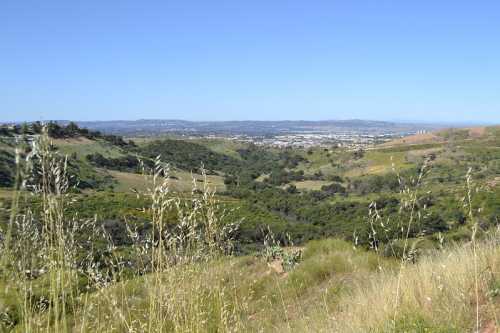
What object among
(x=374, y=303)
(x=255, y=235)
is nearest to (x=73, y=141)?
(x=255, y=235)

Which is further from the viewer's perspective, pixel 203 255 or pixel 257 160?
pixel 257 160

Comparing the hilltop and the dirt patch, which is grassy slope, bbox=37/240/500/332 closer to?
the hilltop

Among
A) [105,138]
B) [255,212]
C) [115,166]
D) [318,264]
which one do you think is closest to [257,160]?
[105,138]

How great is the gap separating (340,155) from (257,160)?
30.0 m

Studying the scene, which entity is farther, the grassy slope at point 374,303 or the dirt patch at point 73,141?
the dirt patch at point 73,141

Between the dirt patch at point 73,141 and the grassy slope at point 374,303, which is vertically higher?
the grassy slope at point 374,303

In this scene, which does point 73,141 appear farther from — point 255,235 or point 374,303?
point 374,303

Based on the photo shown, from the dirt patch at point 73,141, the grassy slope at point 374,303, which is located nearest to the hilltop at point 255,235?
the grassy slope at point 374,303

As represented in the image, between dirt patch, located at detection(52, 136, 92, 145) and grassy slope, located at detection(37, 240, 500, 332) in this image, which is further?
dirt patch, located at detection(52, 136, 92, 145)

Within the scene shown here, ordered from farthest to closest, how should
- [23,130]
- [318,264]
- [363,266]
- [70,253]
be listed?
[318,264], [363,266], [70,253], [23,130]

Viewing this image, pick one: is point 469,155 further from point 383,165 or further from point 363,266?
point 363,266

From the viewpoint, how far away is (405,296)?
320cm

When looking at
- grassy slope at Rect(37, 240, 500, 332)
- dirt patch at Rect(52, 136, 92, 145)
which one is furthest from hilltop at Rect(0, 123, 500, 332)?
dirt patch at Rect(52, 136, 92, 145)

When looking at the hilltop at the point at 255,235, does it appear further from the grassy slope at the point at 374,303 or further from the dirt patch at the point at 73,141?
the dirt patch at the point at 73,141
